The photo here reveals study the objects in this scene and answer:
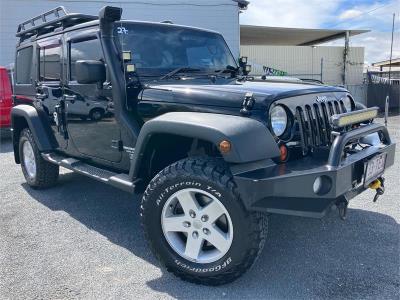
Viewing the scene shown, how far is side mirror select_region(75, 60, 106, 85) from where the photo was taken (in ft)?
11.2

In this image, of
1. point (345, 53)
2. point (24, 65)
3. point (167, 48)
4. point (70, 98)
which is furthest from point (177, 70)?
point (345, 53)

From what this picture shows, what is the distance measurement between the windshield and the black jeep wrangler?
12 millimetres

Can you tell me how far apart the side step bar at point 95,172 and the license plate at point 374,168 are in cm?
182

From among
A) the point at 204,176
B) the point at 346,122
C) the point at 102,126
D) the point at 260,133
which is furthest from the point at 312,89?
the point at 102,126

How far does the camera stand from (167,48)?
3.91 metres

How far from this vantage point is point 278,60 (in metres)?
19.8

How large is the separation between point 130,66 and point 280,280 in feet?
7.07

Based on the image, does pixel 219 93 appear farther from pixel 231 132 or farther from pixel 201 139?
pixel 231 132

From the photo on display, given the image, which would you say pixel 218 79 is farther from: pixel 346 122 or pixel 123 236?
pixel 123 236

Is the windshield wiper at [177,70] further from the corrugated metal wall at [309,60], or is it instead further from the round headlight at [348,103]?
the corrugated metal wall at [309,60]

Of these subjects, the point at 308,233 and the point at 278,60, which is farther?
the point at 278,60

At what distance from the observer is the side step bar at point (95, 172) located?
A: 340 cm

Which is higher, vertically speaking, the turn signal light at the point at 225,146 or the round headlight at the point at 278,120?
the round headlight at the point at 278,120

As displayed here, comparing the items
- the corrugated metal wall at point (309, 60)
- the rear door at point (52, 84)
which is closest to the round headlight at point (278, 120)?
the rear door at point (52, 84)
